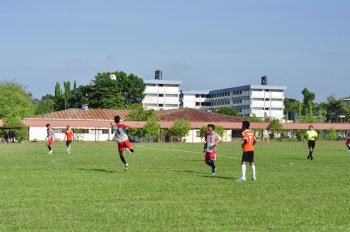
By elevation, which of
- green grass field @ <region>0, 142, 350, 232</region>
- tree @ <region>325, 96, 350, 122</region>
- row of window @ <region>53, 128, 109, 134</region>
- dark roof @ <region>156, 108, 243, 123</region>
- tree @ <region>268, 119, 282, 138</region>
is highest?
tree @ <region>325, 96, 350, 122</region>

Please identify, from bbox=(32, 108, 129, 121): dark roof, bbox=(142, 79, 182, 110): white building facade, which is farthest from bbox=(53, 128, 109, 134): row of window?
bbox=(142, 79, 182, 110): white building facade

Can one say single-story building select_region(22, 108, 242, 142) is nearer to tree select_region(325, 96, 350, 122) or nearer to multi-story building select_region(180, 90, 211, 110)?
tree select_region(325, 96, 350, 122)

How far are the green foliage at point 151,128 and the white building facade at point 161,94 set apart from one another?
220 feet

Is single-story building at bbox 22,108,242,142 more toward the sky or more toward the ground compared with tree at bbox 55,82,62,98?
more toward the ground

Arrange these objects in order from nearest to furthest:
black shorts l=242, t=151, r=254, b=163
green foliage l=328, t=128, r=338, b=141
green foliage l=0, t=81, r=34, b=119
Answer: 1. black shorts l=242, t=151, r=254, b=163
2. green foliage l=0, t=81, r=34, b=119
3. green foliage l=328, t=128, r=338, b=141

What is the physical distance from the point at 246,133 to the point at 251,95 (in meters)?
140

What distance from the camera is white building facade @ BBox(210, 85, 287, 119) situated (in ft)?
517

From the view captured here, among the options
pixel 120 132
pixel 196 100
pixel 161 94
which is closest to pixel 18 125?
pixel 120 132

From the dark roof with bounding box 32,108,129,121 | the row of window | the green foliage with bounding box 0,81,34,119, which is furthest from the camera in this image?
the dark roof with bounding box 32,108,129,121

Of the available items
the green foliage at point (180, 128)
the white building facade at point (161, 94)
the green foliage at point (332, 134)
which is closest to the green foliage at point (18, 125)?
the green foliage at point (180, 128)

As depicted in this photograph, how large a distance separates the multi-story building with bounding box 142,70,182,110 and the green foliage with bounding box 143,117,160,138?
67.6 m

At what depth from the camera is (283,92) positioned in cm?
16212

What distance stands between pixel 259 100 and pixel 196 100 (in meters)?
26.8

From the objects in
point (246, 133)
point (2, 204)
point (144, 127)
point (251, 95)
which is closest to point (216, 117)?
point (144, 127)
